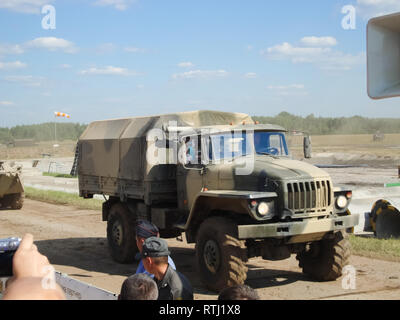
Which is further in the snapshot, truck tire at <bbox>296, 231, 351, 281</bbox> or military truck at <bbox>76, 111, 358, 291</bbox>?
truck tire at <bbox>296, 231, 351, 281</bbox>

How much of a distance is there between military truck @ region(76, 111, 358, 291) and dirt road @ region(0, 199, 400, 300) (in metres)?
0.39

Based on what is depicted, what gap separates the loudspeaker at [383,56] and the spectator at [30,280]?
138 cm

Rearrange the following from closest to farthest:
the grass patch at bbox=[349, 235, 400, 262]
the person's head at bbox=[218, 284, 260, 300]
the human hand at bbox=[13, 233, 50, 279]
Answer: the human hand at bbox=[13, 233, 50, 279], the person's head at bbox=[218, 284, 260, 300], the grass patch at bbox=[349, 235, 400, 262]

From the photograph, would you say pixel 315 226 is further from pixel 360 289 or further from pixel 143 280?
pixel 143 280

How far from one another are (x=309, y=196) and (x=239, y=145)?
1484 millimetres

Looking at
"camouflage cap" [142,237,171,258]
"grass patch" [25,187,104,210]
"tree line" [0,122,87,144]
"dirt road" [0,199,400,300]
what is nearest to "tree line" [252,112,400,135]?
"tree line" [0,122,87,144]

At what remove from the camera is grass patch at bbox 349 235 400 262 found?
972 cm

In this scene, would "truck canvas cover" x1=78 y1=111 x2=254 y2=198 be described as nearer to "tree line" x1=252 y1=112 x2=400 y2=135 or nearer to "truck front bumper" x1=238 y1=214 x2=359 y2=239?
"truck front bumper" x1=238 y1=214 x2=359 y2=239

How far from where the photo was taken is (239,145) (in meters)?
8.48

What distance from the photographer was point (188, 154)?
8898 millimetres

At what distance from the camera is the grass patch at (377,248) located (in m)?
9.72

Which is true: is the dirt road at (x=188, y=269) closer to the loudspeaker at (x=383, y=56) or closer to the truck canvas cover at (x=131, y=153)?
the truck canvas cover at (x=131, y=153)

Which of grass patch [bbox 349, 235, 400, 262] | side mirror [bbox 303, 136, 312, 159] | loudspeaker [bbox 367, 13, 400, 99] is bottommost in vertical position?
grass patch [bbox 349, 235, 400, 262]
